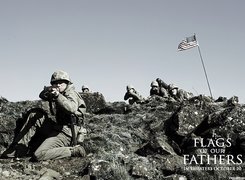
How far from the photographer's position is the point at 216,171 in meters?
6.82

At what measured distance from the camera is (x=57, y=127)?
845 centimetres

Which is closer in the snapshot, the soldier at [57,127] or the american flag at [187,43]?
the soldier at [57,127]

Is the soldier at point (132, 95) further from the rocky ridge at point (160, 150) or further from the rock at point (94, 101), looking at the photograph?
the rocky ridge at point (160, 150)

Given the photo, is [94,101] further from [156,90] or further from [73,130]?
[73,130]

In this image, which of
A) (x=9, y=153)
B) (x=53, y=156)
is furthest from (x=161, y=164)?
(x=9, y=153)

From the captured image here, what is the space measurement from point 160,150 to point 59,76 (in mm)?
3087

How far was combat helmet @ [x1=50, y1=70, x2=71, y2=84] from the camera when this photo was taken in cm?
856

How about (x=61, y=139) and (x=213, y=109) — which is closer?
(x=61, y=139)

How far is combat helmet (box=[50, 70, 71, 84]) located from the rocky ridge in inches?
30.3

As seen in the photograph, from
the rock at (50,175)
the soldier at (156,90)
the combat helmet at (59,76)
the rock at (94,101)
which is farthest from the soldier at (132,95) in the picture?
the rock at (50,175)

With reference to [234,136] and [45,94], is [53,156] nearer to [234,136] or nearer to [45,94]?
[45,94]

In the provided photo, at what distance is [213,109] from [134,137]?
2354mm

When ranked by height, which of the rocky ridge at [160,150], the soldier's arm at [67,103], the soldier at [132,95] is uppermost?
the soldier at [132,95]

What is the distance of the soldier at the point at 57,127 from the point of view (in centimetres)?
795
